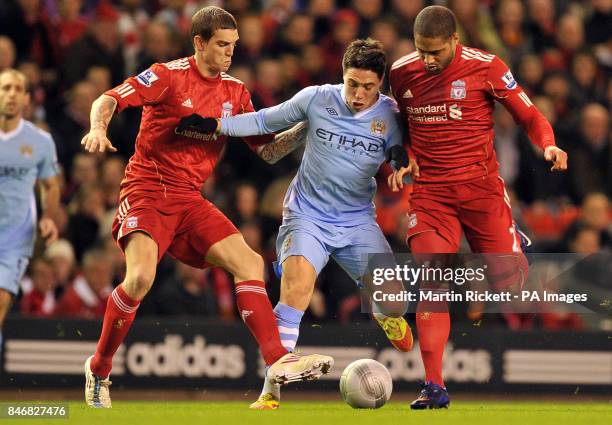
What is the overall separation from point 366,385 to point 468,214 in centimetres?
138

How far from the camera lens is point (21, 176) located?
11453 mm

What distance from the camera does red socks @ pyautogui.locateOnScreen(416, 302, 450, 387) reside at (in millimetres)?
9133

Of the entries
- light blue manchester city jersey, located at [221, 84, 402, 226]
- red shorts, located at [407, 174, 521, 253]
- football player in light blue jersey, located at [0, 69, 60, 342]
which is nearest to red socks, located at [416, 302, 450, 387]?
red shorts, located at [407, 174, 521, 253]

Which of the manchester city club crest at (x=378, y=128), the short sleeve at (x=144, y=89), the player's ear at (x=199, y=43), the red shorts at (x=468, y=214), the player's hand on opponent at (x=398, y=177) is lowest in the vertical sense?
the red shorts at (x=468, y=214)

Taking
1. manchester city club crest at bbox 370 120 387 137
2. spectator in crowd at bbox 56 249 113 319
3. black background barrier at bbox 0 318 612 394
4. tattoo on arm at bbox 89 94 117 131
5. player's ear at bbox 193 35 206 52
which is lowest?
black background barrier at bbox 0 318 612 394

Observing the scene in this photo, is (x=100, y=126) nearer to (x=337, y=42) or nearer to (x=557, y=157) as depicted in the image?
(x=557, y=157)

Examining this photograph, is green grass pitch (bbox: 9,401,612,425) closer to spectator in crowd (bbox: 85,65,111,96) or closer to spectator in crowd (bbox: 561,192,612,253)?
spectator in crowd (bbox: 561,192,612,253)

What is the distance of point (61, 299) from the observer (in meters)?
13.2

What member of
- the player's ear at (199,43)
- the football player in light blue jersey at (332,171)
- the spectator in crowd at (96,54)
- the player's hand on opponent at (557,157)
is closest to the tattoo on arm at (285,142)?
the football player in light blue jersey at (332,171)

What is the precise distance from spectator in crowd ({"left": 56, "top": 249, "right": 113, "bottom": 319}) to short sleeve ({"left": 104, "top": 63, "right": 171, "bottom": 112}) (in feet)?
13.0

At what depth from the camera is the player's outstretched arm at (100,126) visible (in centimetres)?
865

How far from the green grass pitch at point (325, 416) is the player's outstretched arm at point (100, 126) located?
162cm

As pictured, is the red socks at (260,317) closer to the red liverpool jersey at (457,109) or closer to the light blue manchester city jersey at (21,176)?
the red liverpool jersey at (457,109)

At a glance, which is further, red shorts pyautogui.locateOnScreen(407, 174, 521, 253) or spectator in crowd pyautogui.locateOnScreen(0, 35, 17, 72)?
spectator in crowd pyautogui.locateOnScreen(0, 35, 17, 72)
